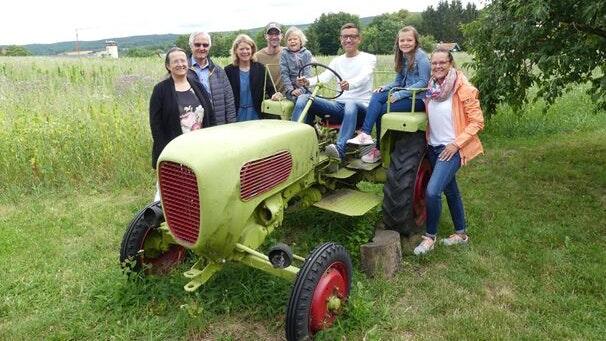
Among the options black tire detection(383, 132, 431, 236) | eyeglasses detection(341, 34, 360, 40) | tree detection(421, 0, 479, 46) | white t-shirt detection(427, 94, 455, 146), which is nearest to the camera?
white t-shirt detection(427, 94, 455, 146)

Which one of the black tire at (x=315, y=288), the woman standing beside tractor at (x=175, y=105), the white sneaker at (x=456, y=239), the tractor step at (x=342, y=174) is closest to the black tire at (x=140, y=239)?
the woman standing beside tractor at (x=175, y=105)

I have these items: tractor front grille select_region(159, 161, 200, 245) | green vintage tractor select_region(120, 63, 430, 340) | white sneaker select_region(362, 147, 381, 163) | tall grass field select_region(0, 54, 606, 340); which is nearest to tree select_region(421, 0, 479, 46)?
tall grass field select_region(0, 54, 606, 340)

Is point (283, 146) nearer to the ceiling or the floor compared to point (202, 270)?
nearer to the ceiling

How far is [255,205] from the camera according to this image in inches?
113

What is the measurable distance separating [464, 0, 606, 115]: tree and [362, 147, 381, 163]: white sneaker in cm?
165

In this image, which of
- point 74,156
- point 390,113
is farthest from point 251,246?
point 74,156

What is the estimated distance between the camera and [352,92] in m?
4.29

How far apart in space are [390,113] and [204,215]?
1.83 m

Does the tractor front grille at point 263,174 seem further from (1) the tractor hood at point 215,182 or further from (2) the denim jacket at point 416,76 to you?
(2) the denim jacket at point 416,76

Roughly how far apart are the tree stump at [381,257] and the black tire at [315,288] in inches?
21.7

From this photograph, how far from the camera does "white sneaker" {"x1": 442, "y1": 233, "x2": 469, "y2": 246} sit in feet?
13.1

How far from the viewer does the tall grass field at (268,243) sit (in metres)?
3.02

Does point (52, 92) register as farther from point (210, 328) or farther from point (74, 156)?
point (210, 328)

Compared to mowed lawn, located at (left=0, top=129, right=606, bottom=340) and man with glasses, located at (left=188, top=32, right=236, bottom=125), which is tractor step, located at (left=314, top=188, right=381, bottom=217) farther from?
man with glasses, located at (left=188, top=32, right=236, bottom=125)
